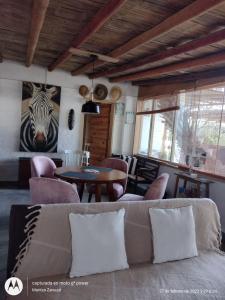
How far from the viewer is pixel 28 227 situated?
5.85 feet

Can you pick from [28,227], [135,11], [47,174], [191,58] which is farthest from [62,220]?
[191,58]

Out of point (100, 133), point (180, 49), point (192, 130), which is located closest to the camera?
point (180, 49)

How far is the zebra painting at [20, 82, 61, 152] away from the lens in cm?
553

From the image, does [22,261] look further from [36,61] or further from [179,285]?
[36,61]

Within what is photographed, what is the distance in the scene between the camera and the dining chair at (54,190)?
8.77ft

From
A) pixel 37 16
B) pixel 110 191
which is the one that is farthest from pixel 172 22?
pixel 110 191

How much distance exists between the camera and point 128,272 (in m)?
1.83

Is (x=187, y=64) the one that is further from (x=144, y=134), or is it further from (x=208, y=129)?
(x=144, y=134)

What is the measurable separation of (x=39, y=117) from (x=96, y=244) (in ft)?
14.1

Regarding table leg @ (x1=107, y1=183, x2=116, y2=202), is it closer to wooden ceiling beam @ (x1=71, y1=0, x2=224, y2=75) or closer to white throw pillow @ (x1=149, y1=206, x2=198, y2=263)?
white throw pillow @ (x1=149, y1=206, x2=198, y2=263)

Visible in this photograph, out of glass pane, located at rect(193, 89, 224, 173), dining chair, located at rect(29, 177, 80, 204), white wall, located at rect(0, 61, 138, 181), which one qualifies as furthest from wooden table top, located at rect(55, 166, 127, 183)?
white wall, located at rect(0, 61, 138, 181)

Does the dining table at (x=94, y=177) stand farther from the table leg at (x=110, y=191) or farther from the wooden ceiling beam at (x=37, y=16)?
the wooden ceiling beam at (x=37, y=16)

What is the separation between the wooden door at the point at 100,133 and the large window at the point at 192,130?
900 millimetres

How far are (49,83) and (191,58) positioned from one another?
3.13 meters
